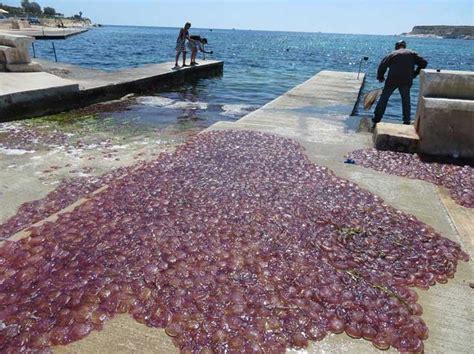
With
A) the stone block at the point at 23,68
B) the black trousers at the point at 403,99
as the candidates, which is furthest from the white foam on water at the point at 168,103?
the black trousers at the point at 403,99

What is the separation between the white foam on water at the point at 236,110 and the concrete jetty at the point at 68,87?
4035 millimetres

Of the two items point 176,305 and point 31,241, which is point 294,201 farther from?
point 31,241

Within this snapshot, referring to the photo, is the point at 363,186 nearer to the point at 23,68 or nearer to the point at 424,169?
the point at 424,169

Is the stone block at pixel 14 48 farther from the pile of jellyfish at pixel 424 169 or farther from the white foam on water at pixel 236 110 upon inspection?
the pile of jellyfish at pixel 424 169

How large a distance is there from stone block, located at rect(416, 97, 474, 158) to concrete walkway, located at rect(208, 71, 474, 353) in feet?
4.16

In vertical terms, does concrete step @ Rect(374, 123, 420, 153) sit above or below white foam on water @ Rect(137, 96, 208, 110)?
above

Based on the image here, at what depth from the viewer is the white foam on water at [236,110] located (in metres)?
14.6

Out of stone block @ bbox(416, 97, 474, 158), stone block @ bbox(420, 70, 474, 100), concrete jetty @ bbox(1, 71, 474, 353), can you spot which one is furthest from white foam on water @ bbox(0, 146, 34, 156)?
stone block @ bbox(420, 70, 474, 100)

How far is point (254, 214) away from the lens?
5098 mm

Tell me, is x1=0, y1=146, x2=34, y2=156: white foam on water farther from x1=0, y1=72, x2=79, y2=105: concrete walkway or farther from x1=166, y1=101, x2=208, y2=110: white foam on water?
x1=166, y1=101, x2=208, y2=110: white foam on water

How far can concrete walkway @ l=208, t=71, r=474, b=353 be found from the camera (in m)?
3.28

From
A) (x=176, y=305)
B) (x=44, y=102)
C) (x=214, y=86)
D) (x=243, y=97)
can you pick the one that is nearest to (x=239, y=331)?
(x=176, y=305)

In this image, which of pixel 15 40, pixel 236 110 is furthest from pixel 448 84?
pixel 15 40

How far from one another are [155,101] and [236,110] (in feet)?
11.2
